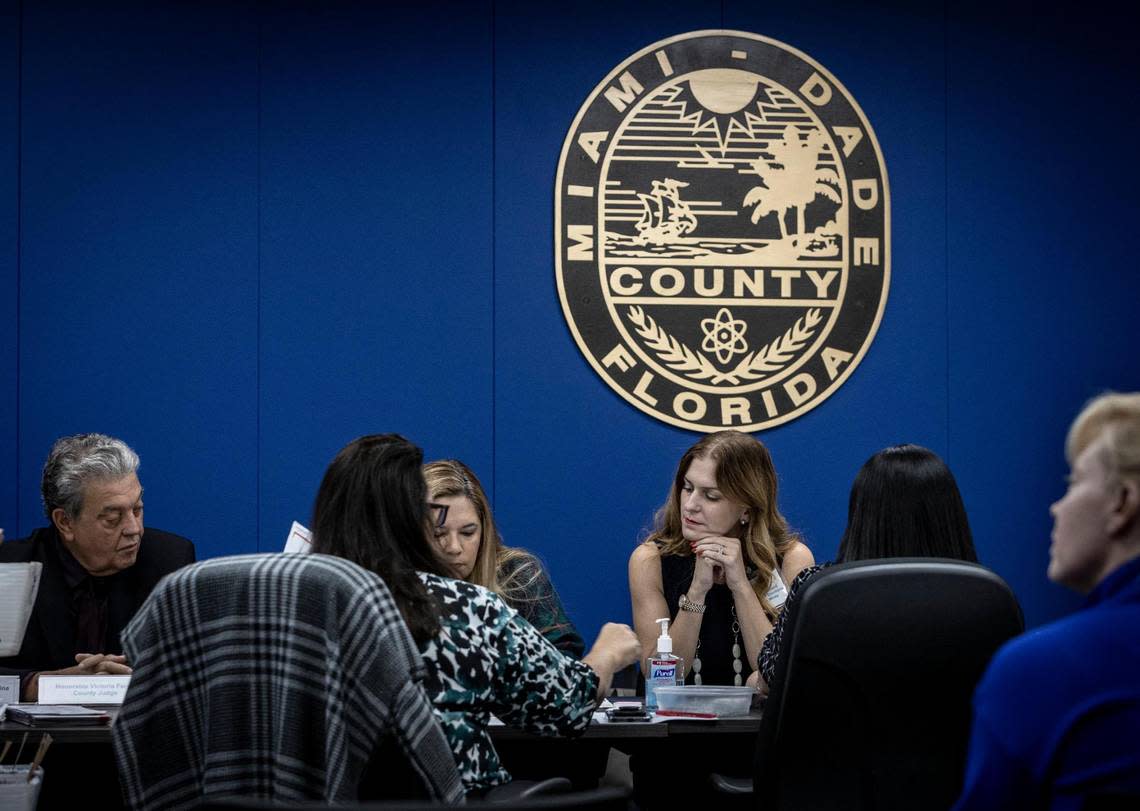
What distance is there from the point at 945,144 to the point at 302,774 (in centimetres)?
333

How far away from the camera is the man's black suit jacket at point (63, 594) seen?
3295 millimetres

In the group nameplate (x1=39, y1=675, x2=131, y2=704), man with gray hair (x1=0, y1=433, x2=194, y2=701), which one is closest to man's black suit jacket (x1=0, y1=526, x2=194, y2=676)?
man with gray hair (x1=0, y1=433, x2=194, y2=701)

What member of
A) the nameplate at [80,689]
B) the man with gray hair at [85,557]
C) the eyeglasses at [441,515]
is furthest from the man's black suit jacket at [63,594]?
the eyeglasses at [441,515]

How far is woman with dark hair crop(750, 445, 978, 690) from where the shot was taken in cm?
255

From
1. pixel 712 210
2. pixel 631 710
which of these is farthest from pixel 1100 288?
pixel 631 710

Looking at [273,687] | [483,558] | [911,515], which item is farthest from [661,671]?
[273,687]

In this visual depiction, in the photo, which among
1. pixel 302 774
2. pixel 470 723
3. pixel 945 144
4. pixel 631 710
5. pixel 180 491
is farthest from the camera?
pixel 945 144

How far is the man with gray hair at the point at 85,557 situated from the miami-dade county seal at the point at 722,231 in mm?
1545

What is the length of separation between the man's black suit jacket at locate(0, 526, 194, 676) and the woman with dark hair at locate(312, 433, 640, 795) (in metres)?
1.45

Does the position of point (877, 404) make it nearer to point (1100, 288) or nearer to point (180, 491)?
point (1100, 288)

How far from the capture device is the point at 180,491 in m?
4.11

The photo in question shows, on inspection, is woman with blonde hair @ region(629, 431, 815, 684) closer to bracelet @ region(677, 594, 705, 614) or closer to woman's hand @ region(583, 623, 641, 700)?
bracelet @ region(677, 594, 705, 614)

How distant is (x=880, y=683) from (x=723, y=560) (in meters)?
1.30

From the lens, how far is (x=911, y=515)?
2559mm
